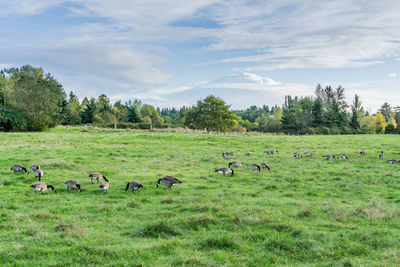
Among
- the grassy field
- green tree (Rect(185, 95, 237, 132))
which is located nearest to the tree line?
green tree (Rect(185, 95, 237, 132))

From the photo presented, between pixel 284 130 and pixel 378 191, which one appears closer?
pixel 378 191

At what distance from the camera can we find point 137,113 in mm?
121062

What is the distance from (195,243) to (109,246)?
2.71 meters

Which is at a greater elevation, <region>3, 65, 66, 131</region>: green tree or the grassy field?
<region>3, 65, 66, 131</region>: green tree

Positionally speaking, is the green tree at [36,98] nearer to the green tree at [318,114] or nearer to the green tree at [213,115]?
the green tree at [213,115]

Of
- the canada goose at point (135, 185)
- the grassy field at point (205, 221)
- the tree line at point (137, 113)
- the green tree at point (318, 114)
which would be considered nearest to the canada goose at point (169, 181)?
the grassy field at point (205, 221)

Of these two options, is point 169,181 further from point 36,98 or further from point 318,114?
point 318,114

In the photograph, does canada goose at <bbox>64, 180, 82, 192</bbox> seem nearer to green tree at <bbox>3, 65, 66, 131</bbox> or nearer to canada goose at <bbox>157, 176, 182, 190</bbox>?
canada goose at <bbox>157, 176, 182, 190</bbox>

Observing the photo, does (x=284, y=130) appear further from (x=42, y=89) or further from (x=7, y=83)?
(x=7, y=83)

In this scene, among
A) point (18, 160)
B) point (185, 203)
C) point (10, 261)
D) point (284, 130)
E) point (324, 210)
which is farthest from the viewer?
point (284, 130)

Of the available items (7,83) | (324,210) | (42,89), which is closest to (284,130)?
(42,89)

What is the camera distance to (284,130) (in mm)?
111875

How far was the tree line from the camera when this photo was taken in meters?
66.6

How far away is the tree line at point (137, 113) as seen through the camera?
219ft
